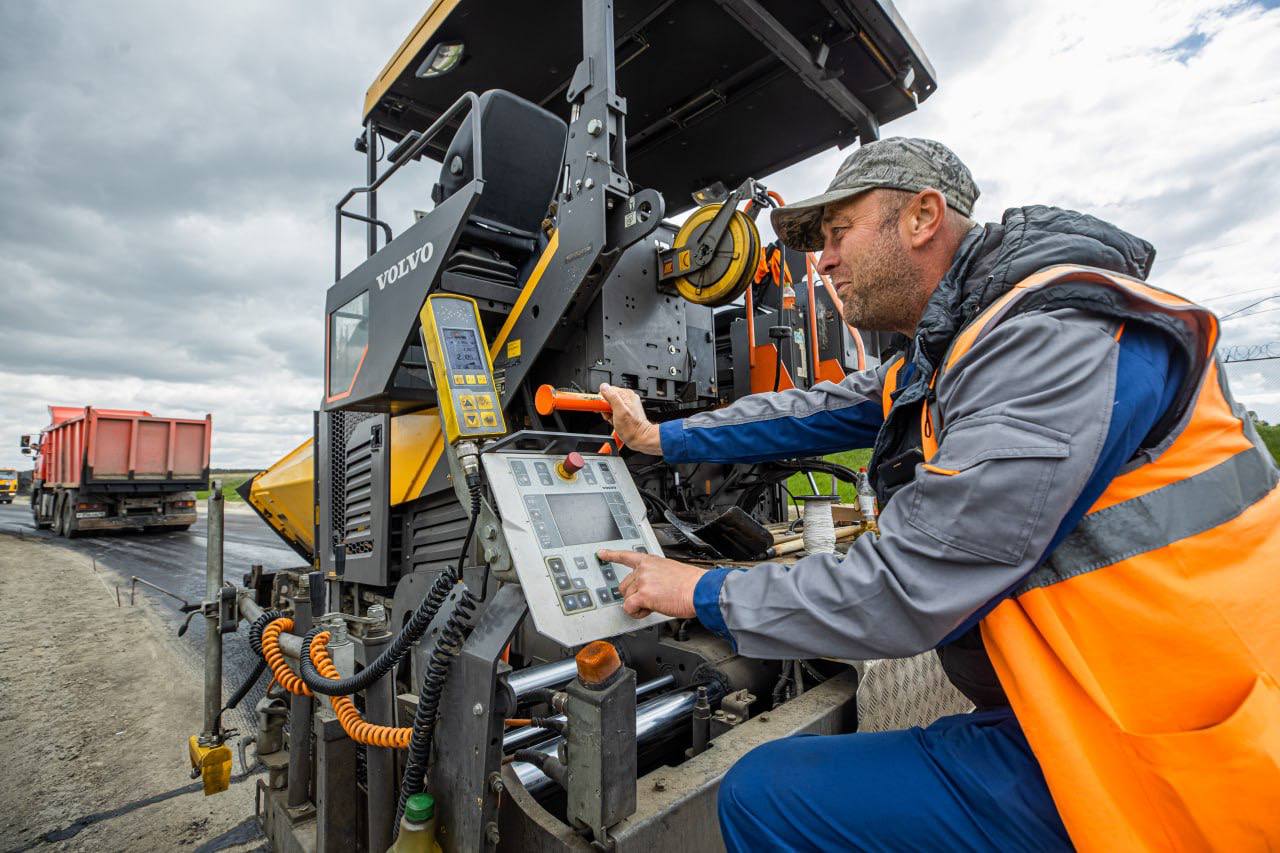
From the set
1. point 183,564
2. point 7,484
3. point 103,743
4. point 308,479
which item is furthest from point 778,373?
point 7,484

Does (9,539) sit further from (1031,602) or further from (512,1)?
(1031,602)

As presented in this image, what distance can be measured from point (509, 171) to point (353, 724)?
251 centimetres

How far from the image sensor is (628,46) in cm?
333

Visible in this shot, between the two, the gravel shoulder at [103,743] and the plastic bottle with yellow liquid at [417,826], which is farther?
the gravel shoulder at [103,743]

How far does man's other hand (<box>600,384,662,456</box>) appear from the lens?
2.03 meters

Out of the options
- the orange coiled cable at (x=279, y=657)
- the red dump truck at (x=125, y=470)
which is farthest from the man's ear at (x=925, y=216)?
the red dump truck at (x=125, y=470)

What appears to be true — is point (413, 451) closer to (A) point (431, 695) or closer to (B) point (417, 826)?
(A) point (431, 695)

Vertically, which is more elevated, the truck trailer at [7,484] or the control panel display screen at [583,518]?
the truck trailer at [7,484]

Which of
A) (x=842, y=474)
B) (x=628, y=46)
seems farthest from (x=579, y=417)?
(x=628, y=46)

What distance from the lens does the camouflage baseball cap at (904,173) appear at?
1403mm

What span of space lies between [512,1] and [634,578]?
2.88 m

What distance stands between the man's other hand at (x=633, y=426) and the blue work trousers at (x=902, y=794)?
998 millimetres

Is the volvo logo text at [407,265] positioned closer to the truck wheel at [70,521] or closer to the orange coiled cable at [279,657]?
the orange coiled cable at [279,657]

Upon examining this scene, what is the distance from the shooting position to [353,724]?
163 centimetres
